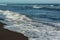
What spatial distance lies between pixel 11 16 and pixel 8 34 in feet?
30.0

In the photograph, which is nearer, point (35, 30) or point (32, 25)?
point (35, 30)

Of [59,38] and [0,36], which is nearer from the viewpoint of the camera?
[0,36]

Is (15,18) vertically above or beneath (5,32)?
above

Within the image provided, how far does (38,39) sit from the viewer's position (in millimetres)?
7137

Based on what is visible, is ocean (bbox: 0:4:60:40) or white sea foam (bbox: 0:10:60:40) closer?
white sea foam (bbox: 0:10:60:40)

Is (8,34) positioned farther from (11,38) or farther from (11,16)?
(11,16)

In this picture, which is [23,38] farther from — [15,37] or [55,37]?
[55,37]

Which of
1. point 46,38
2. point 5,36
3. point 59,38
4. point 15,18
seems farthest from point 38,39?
point 15,18

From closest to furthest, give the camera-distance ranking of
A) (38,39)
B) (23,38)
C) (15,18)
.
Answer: (23,38), (38,39), (15,18)

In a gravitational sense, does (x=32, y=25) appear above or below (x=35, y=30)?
above

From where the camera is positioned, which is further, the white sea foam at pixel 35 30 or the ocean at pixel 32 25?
the ocean at pixel 32 25

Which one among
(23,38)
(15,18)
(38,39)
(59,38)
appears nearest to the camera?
(23,38)

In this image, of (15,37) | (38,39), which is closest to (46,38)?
(38,39)

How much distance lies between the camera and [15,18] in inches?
500
